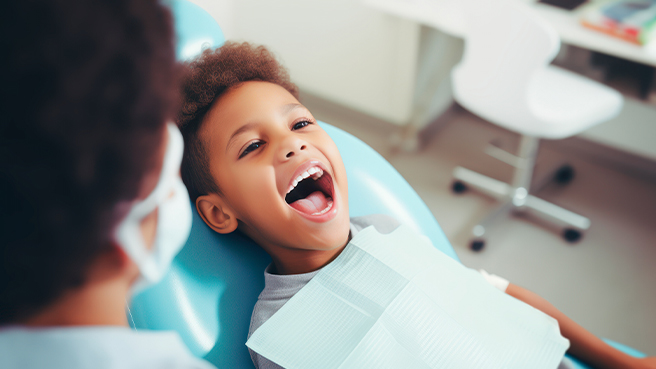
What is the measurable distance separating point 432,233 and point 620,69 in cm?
132

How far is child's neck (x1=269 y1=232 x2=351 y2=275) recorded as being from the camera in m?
1.01

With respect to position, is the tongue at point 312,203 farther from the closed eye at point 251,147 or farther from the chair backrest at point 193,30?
the chair backrest at point 193,30

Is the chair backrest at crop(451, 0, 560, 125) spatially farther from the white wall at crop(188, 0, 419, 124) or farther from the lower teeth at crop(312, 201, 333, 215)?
the lower teeth at crop(312, 201, 333, 215)

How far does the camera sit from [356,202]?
126 centimetres

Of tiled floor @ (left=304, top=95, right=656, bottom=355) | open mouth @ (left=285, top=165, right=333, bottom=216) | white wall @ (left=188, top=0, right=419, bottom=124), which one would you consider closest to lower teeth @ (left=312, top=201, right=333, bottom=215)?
open mouth @ (left=285, top=165, right=333, bottom=216)

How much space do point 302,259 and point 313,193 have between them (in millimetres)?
152

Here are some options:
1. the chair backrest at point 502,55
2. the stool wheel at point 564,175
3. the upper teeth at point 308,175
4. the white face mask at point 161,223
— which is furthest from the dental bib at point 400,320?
the stool wheel at point 564,175

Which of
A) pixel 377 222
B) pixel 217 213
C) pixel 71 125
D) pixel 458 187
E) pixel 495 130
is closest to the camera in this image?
pixel 71 125

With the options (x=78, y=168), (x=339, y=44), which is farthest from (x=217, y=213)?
(x=339, y=44)

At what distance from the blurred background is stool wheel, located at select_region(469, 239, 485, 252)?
2 centimetres

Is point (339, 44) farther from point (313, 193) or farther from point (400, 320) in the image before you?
point (400, 320)

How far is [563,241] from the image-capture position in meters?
2.11

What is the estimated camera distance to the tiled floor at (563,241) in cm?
186

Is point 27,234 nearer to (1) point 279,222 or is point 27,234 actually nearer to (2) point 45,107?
(2) point 45,107
